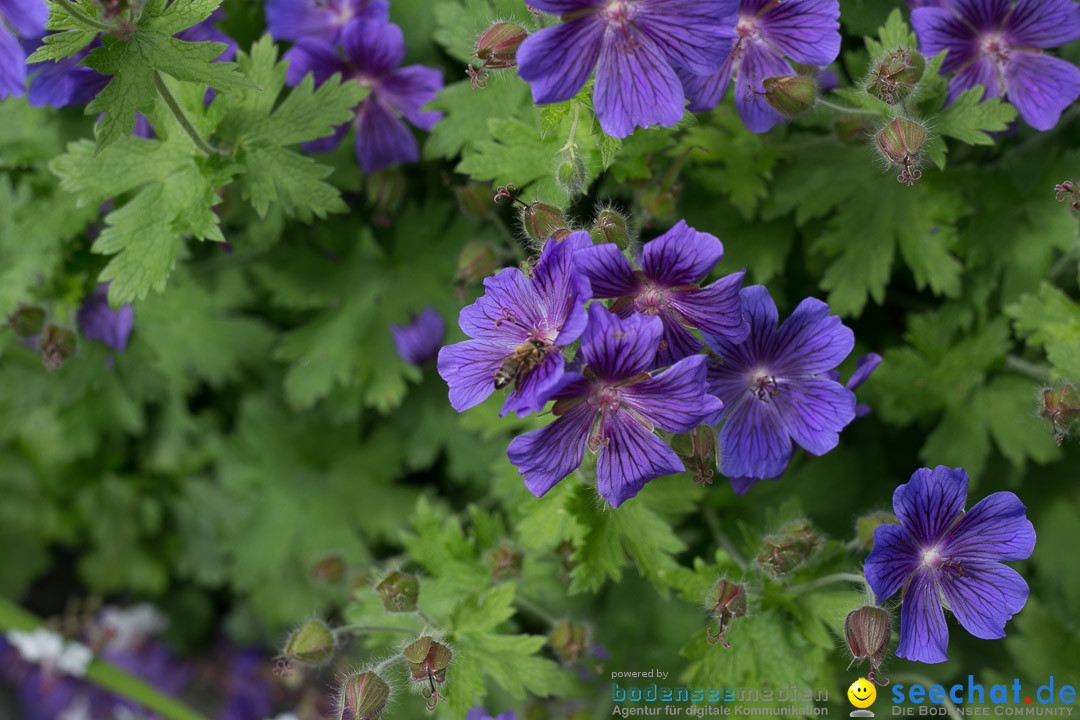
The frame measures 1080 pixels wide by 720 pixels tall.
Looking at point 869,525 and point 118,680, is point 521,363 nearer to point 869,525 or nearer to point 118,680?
point 869,525

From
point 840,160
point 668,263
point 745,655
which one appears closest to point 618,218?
point 668,263

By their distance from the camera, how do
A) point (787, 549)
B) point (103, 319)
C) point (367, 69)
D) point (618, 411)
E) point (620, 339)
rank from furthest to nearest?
point (103, 319) < point (367, 69) < point (787, 549) < point (618, 411) < point (620, 339)

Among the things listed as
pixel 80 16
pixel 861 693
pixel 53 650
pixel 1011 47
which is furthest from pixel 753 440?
pixel 53 650

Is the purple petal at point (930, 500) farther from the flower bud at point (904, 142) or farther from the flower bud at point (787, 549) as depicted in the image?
the flower bud at point (904, 142)

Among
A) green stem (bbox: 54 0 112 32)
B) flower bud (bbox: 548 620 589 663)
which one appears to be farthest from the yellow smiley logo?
green stem (bbox: 54 0 112 32)

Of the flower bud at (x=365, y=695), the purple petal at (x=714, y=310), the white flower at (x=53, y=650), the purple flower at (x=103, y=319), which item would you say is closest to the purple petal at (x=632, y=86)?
the purple petal at (x=714, y=310)

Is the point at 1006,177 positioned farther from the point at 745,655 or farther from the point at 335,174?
the point at 335,174
